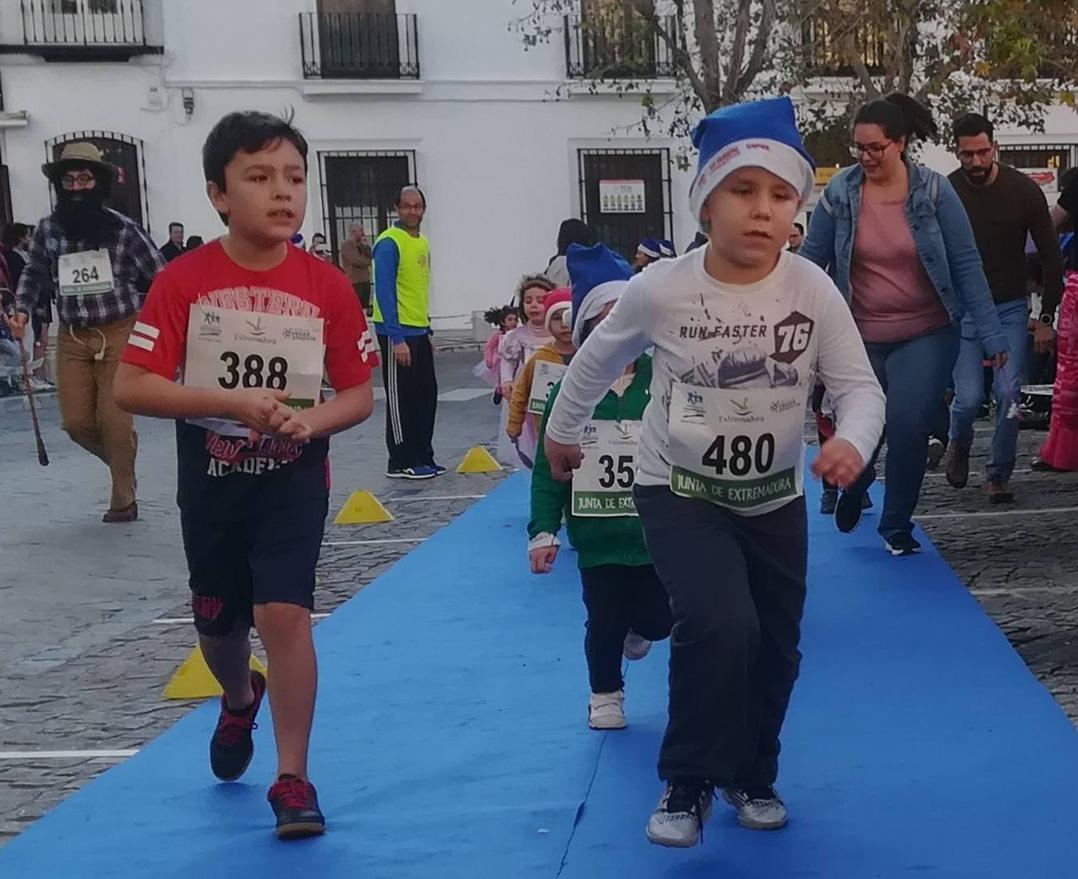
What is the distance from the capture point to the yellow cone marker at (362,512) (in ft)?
32.8

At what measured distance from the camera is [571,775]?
4.69 meters

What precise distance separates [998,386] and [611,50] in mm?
24726

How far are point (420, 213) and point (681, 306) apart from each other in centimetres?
785

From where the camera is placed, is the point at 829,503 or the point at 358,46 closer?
the point at 829,503

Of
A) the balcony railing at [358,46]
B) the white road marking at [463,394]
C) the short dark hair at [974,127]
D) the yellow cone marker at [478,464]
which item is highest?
the balcony railing at [358,46]

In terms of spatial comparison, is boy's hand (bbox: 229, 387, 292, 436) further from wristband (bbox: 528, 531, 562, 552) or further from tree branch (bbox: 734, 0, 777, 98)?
tree branch (bbox: 734, 0, 777, 98)

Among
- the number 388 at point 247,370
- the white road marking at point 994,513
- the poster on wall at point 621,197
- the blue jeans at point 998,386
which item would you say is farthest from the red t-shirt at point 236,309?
the poster on wall at point 621,197

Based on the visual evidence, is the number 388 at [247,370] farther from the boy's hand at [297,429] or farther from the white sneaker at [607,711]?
the white sneaker at [607,711]

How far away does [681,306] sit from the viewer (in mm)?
4016

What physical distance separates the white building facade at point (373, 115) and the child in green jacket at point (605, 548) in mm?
26068

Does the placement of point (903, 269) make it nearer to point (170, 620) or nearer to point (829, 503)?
point (829, 503)

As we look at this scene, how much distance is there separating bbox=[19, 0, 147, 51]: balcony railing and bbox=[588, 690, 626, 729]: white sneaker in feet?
88.8

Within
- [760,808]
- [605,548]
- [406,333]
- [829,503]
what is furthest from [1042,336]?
[760,808]

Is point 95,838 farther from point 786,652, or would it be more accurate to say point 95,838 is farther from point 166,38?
point 166,38
